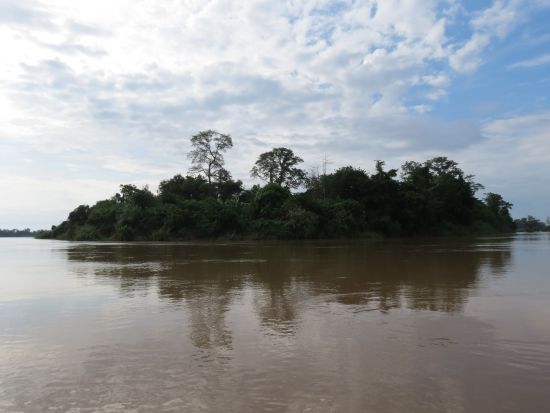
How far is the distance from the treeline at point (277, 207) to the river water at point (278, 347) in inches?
1423

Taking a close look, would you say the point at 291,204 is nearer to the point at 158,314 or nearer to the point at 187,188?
the point at 187,188

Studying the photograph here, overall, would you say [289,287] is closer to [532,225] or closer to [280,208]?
[280,208]

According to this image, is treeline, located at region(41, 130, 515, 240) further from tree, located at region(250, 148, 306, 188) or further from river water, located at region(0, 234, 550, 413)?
river water, located at region(0, 234, 550, 413)

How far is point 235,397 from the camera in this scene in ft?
12.4

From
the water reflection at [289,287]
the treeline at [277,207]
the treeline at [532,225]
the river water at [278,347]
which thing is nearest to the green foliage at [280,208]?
the treeline at [277,207]

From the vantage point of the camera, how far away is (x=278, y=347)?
5289mm

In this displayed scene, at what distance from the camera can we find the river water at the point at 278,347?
3766mm

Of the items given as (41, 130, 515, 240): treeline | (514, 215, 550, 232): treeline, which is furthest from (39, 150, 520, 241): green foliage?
(514, 215, 550, 232): treeline

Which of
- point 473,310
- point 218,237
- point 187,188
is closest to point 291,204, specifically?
point 218,237

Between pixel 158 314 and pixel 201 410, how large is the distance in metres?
4.05

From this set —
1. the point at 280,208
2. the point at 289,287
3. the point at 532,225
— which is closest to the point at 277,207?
the point at 280,208

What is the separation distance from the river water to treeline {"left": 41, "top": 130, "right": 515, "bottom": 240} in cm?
3616

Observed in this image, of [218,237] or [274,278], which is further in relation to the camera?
[218,237]

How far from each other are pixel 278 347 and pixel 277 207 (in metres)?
43.6
